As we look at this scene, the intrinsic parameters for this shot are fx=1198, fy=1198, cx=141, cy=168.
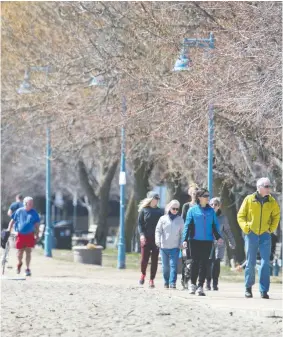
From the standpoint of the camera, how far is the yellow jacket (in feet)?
59.2

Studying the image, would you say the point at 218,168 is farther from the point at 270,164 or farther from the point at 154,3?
the point at 154,3

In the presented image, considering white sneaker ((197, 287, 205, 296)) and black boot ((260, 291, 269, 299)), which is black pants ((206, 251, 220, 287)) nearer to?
white sneaker ((197, 287, 205, 296))

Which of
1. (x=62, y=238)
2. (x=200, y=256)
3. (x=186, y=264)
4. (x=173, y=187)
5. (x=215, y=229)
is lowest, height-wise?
(x=186, y=264)

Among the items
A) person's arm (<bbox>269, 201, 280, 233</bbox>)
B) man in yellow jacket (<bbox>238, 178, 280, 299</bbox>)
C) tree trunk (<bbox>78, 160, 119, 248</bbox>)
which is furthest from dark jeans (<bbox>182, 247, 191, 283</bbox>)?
tree trunk (<bbox>78, 160, 119, 248</bbox>)

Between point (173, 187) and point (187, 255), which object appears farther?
point (173, 187)

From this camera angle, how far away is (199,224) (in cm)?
1875

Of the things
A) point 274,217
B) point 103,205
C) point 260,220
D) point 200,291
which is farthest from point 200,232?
point 103,205

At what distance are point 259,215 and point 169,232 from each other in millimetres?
3106

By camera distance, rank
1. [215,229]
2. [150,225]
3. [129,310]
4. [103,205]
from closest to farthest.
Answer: [129,310] → [215,229] → [150,225] → [103,205]

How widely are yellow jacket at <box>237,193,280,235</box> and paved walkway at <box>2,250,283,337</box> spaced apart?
3.66ft

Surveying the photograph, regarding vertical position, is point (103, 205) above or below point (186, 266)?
above

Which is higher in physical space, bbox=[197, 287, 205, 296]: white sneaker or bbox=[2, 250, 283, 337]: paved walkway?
bbox=[197, 287, 205, 296]: white sneaker

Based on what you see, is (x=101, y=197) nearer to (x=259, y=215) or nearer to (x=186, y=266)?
(x=186, y=266)

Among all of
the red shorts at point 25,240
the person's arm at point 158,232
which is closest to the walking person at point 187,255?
the person's arm at point 158,232
